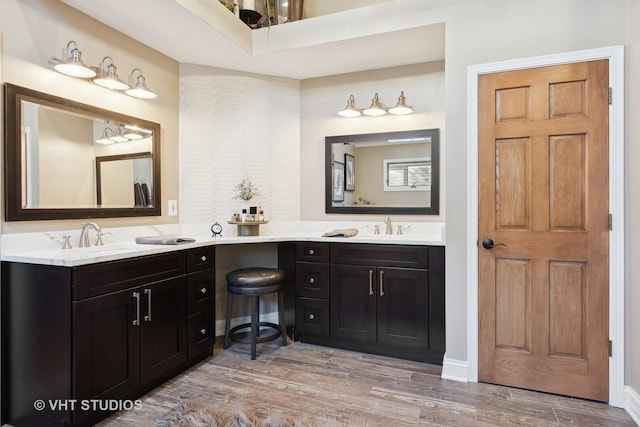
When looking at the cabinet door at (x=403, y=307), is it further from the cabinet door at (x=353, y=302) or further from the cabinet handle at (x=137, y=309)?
the cabinet handle at (x=137, y=309)

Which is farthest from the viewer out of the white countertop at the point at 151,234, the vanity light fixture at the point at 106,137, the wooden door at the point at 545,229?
the vanity light fixture at the point at 106,137

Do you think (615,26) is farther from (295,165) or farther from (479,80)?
(295,165)

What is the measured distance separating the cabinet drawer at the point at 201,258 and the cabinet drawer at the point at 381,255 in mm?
962

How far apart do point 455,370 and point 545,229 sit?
110cm

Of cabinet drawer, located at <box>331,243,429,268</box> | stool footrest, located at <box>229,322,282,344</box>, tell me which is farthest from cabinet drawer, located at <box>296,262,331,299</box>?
stool footrest, located at <box>229,322,282,344</box>

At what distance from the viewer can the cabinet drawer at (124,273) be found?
1839 mm

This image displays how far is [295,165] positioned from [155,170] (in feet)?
4.25

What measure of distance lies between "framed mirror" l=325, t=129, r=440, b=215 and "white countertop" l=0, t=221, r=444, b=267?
0.63 feet

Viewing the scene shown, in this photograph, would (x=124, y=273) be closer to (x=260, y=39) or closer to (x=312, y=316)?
(x=312, y=316)

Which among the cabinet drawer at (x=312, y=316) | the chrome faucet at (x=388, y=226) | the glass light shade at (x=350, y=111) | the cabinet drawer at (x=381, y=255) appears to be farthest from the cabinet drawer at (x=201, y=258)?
the glass light shade at (x=350, y=111)

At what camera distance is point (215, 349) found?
9.84 ft

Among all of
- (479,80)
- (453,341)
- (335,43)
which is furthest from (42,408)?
(479,80)

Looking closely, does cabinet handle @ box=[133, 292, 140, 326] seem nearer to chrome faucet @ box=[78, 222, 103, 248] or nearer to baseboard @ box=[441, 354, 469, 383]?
chrome faucet @ box=[78, 222, 103, 248]

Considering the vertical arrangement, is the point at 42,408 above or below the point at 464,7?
below
